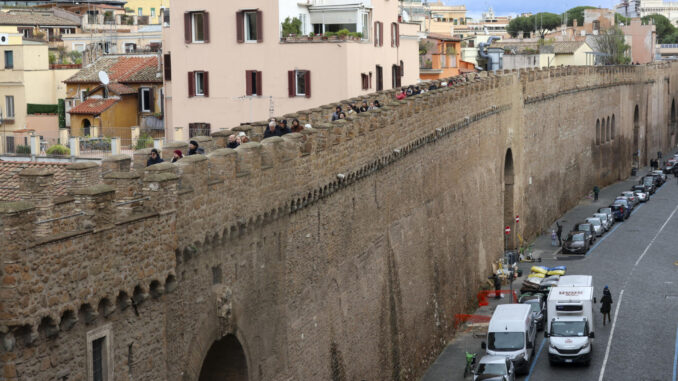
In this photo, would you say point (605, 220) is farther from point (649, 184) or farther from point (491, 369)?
point (491, 369)

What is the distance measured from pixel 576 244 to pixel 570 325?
1962cm

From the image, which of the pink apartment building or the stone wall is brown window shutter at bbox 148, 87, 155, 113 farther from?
the stone wall

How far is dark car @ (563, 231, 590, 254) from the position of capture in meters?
60.0

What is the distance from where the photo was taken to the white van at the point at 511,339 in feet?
129

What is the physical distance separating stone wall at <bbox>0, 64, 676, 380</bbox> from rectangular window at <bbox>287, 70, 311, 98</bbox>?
724 cm

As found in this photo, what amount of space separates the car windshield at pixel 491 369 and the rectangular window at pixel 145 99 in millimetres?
25606

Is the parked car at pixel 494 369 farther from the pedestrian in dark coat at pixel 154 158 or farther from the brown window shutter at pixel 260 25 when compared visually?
the brown window shutter at pixel 260 25

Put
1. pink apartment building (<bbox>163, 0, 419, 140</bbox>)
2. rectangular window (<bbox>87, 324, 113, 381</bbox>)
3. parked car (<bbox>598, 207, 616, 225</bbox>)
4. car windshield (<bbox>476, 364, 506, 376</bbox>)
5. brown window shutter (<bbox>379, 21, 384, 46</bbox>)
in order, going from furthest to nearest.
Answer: parked car (<bbox>598, 207, 616, 225</bbox>), brown window shutter (<bbox>379, 21, 384, 46</bbox>), pink apartment building (<bbox>163, 0, 419, 140</bbox>), car windshield (<bbox>476, 364, 506, 376</bbox>), rectangular window (<bbox>87, 324, 113, 381</bbox>)

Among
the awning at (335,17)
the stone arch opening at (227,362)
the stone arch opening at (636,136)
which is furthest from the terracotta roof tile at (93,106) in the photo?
the stone arch opening at (636,136)

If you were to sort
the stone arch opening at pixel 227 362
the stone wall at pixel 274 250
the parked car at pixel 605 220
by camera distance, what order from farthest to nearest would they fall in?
1. the parked car at pixel 605 220
2. the stone arch opening at pixel 227 362
3. the stone wall at pixel 274 250

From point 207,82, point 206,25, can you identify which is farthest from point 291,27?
point 207,82

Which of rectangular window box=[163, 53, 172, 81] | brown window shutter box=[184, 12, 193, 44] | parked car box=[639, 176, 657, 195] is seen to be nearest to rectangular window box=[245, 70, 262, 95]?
brown window shutter box=[184, 12, 193, 44]

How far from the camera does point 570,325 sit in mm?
41156

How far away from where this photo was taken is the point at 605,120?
3506 inches
